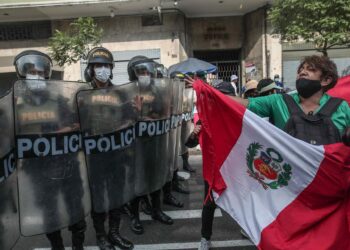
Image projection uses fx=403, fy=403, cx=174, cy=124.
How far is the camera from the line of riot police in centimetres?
285

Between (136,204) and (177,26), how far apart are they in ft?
41.8

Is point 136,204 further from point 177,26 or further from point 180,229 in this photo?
point 177,26

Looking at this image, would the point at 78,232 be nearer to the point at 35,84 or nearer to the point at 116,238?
the point at 116,238

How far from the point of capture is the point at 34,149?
9.68 ft

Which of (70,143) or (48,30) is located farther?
(48,30)

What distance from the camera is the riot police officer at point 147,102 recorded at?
4031mm

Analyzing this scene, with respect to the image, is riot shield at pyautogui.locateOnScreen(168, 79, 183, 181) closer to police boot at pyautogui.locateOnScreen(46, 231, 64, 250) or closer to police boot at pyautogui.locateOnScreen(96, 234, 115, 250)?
police boot at pyautogui.locateOnScreen(96, 234, 115, 250)

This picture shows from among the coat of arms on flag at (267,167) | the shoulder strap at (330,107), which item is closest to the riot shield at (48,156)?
the coat of arms on flag at (267,167)

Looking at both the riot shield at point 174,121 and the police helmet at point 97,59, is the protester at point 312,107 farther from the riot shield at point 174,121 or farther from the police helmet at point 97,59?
the riot shield at point 174,121

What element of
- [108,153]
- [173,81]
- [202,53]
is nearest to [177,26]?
[202,53]

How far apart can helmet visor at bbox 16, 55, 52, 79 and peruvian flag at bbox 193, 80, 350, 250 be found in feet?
4.43

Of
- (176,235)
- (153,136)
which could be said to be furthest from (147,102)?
(176,235)

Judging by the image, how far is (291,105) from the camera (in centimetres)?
274

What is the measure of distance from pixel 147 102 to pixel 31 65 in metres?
1.17
